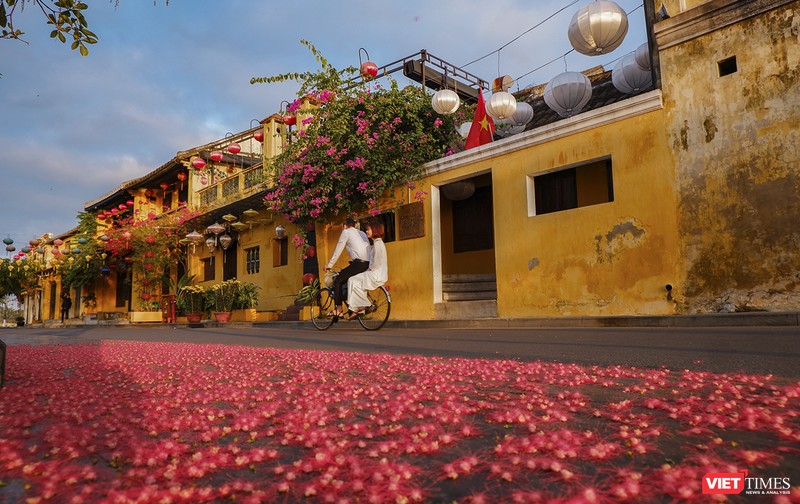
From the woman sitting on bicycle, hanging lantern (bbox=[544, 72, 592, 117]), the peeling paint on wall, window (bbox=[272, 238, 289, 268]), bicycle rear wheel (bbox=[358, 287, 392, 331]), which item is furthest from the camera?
window (bbox=[272, 238, 289, 268])

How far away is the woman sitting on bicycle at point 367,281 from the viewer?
9016 millimetres

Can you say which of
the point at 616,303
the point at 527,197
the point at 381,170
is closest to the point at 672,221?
the point at 616,303

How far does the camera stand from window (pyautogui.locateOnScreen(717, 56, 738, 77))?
7.47 m

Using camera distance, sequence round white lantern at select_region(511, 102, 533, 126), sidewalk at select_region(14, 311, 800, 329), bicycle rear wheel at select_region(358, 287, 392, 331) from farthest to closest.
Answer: round white lantern at select_region(511, 102, 533, 126) → bicycle rear wheel at select_region(358, 287, 392, 331) → sidewalk at select_region(14, 311, 800, 329)

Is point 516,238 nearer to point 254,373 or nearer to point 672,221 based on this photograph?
point 672,221

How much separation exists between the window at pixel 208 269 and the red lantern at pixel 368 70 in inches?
439

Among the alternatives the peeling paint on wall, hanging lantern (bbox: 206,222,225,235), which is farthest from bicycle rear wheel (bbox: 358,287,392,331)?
hanging lantern (bbox: 206,222,225,235)

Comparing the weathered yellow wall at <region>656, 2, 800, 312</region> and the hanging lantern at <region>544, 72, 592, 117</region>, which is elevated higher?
the hanging lantern at <region>544, 72, 592, 117</region>

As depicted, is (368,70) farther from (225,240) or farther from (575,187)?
(225,240)

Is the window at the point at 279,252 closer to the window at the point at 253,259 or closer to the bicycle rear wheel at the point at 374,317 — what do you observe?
the window at the point at 253,259

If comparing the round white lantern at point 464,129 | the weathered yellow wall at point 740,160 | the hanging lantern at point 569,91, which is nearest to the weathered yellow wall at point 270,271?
the round white lantern at point 464,129

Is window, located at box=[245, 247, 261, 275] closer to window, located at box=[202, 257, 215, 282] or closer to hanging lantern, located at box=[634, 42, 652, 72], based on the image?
window, located at box=[202, 257, 215, 282]

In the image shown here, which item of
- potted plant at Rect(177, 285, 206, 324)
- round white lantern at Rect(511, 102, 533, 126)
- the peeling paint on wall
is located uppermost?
round white lantern at Rect(511, 102, 533, 126)

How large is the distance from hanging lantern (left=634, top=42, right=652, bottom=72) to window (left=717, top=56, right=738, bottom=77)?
72.8 inches
